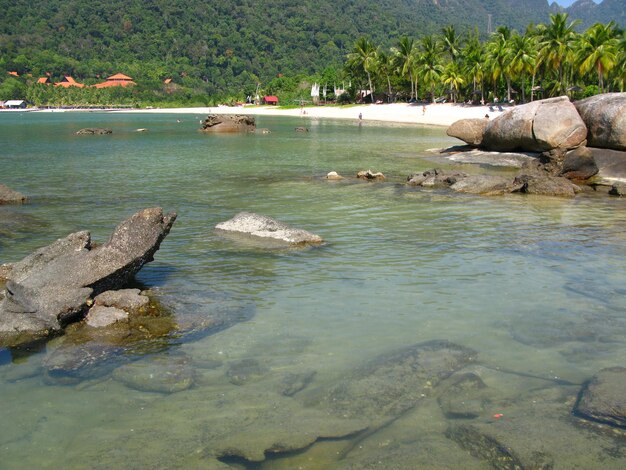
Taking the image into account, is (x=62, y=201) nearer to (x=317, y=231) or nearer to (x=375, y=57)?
(x=317, y=231)

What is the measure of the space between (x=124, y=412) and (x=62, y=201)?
15.6m

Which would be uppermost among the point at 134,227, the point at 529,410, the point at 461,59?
the point at 461,59

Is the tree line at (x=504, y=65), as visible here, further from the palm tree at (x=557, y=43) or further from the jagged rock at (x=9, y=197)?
the jagged rock at (x=9, y=197)

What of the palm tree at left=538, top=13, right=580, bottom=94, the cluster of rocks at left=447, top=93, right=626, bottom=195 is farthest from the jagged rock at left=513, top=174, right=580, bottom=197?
the palm tree at left=538, top=13, right=580, bottom=94

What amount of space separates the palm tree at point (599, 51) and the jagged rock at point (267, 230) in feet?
193

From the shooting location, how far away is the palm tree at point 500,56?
75.8m

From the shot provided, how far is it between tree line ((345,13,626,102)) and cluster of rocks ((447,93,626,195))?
41.0m

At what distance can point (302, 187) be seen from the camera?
23.6m

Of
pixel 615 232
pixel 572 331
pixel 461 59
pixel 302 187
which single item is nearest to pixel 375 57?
pixel 461 59

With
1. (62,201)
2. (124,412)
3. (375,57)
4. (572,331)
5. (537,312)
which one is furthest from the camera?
(375,57)

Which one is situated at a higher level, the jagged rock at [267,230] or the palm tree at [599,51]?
the palm tree at [599,51]

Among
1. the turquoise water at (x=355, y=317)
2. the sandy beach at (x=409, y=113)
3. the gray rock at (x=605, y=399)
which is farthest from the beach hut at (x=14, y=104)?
the gray rock at (x=605, y=399)

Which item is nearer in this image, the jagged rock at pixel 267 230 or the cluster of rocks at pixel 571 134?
the jagged rock at pixel 267 230

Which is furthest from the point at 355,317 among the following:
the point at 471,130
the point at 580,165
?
the point at 471,130
